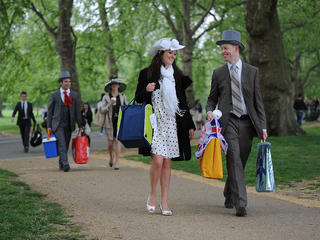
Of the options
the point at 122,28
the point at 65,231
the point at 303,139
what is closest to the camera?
the point at 65,231

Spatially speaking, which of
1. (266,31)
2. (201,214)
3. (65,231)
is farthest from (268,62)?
(65,231)

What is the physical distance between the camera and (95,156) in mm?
15859

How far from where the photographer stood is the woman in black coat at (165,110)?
661 cm

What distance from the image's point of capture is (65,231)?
5.62m

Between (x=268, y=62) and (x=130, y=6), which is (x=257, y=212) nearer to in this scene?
(x=268, y=62)

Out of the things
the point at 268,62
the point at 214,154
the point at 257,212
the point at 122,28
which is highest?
the point at 122,28

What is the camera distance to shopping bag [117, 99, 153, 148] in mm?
6508

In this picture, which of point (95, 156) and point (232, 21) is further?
point (232, 21)

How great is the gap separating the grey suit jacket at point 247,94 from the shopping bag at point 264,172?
0.17 m

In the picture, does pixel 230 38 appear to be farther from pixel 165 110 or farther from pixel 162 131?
pixel 162 131

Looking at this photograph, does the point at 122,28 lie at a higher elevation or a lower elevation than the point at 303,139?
higher

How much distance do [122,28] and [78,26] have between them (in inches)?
529

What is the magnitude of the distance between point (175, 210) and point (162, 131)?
38.9 inches

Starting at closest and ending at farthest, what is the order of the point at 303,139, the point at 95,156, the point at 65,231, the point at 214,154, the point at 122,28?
the point at 65,231
the point at 214,154
the point at 95,156
the point at 303,139
the point at 122,28
